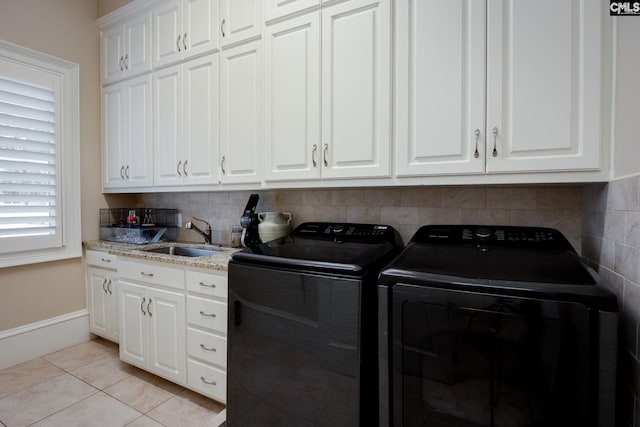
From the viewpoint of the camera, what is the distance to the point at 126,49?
2.53 metres

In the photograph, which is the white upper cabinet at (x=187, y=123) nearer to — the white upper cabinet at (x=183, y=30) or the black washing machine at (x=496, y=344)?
the white upper cabinet at (x=183, y=30)

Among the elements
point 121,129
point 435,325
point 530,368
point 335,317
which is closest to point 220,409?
point 335,317

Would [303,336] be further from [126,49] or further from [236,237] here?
[126,49]

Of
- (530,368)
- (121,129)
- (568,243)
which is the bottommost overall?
(530,368)

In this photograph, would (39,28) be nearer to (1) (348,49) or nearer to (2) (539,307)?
(1) (348,49)

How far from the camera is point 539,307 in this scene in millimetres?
868

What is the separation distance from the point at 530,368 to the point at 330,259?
29.6 inches

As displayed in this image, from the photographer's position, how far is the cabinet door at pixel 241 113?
186cm

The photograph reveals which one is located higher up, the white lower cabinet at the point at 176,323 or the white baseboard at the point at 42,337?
the white lower cabinet at the point at 176,323

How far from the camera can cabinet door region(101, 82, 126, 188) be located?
259cm

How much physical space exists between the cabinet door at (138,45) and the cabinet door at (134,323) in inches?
66.9

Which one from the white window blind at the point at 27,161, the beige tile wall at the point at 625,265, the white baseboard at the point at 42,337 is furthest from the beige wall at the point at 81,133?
the beige tile wall at the point at 625,265

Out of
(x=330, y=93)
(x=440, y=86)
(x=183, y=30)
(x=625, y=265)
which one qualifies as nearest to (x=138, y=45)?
(x=183, y=30)

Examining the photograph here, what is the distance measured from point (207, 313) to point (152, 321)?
0.53m
